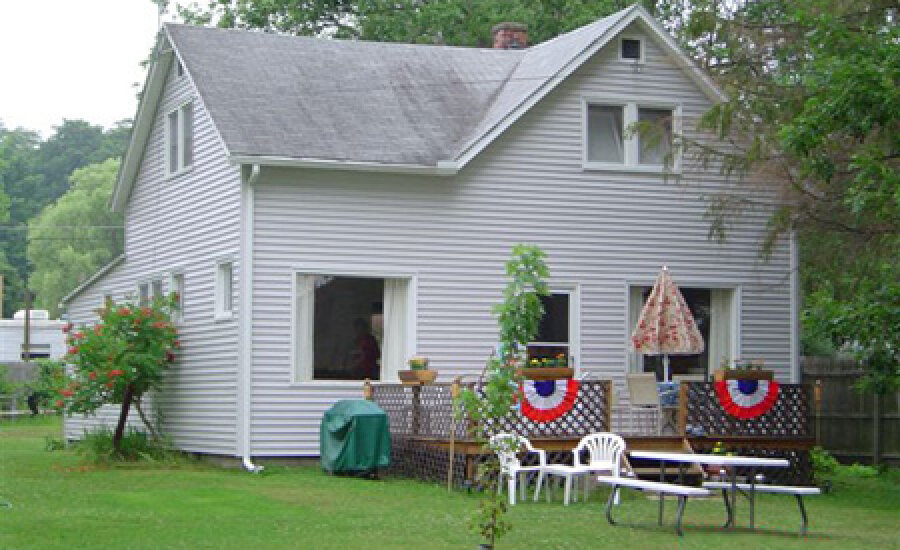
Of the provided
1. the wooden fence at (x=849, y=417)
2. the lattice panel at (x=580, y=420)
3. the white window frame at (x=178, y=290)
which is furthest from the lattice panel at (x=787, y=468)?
the white window frame at (x=178, y=290)

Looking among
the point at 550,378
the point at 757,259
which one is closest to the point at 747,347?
the point at 757,259

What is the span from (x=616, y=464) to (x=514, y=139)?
656 centimetres

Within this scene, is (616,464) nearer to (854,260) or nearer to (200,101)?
(854,260)

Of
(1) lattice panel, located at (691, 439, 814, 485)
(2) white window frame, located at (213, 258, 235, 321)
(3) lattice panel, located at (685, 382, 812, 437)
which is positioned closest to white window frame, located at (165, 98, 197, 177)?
(2) white window frame, located at (213, 258, 235, 321)

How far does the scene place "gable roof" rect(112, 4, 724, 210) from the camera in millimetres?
21906

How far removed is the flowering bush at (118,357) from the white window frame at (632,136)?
6.88 m

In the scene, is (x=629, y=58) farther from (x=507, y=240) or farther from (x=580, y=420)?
(x=580, y=420)

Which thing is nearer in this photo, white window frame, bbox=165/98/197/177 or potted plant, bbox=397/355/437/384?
potted plant, bbox=397/355/437/384

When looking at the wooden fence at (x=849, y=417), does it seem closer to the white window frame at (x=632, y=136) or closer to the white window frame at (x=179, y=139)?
the white window frame at (x=632, y=136)

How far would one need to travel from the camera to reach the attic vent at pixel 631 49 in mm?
23484

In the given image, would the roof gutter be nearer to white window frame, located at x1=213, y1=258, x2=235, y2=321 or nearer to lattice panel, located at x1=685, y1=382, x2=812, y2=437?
white window frame, located at x1=213, y1=258, x2=235, y2=321

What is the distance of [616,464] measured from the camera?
59.1 feet

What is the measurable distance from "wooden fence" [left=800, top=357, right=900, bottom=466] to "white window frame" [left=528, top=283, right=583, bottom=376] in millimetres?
4471

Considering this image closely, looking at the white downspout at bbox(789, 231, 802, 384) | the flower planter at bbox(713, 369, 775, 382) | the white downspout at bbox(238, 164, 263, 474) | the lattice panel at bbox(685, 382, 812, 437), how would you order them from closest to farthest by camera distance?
the lattice panel at bbox(685, 382, 812, 437) < the flower planter at bbox(713, 369, 775, 382) < the white downspout at bbox(238, 164, 263, 474) < the white downspout at bbox(789, 231, 802, 384)
